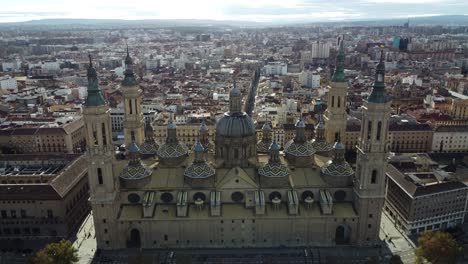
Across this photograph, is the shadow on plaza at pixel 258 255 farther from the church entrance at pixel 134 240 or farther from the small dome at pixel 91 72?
the small dome at pixel 91 72

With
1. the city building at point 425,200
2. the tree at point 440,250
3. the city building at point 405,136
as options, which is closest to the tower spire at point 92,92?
the tree at point 440,250

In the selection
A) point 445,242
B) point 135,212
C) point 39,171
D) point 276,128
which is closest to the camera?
point 445,242

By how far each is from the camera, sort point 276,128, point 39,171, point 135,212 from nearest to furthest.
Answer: point 135,212, point 39,171, point 276,128

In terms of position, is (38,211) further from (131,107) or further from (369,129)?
(369,129)

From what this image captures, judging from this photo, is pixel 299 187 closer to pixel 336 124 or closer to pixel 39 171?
pixel 336 124

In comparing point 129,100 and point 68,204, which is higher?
point 129,100

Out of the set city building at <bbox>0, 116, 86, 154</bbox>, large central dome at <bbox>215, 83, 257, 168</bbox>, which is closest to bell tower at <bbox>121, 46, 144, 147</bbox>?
large central dome at <bbox>215, 83, 257, 168</bbox>

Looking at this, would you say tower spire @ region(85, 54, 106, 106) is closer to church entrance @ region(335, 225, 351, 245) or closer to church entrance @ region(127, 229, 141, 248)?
church entrance @ region(127, 229, 141, 248)

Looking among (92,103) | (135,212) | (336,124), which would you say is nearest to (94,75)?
(92,103)
